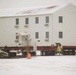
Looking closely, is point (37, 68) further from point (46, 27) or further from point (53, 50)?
point (46, 27)

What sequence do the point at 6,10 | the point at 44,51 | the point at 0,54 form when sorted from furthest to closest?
the point at 6,10 < the point at 44,51 < the point at 0,54

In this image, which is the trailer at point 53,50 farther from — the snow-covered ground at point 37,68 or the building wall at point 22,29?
the snow-covered ground at point 37,68

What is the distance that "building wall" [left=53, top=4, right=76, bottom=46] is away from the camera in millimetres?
47000

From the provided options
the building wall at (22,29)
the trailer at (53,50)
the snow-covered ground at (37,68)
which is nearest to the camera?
the snow-covered ground at (37,68)

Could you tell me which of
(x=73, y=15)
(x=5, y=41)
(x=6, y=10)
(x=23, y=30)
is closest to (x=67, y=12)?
(x=73, y=15)

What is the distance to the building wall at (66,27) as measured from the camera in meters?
47.0

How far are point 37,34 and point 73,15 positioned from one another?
625 cm

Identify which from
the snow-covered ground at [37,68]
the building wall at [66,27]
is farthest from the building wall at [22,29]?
the snow-covered ground at [37,68]

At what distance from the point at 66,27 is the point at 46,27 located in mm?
3070

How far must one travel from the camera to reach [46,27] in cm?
4741

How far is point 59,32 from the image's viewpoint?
4750 cm

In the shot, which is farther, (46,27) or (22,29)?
(22,29)

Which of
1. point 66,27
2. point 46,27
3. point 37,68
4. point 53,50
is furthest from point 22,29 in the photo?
point 37,68

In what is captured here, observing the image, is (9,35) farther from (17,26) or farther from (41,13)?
(41,13)
